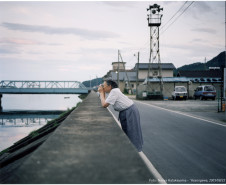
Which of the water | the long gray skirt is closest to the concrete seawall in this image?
the long gray skirt

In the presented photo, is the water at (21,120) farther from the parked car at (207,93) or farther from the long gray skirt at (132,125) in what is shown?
the parked car at (207,93)

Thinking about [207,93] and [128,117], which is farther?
[207,93]

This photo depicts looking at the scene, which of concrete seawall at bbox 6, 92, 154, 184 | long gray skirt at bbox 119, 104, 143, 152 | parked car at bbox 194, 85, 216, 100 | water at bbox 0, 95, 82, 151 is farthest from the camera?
parked car at bbox 194, 85, 216, 100

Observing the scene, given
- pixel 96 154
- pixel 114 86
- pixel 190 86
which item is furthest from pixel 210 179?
pixel 190 86

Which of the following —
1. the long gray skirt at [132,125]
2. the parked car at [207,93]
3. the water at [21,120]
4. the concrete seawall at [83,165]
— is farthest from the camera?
the parked car at [207,93]

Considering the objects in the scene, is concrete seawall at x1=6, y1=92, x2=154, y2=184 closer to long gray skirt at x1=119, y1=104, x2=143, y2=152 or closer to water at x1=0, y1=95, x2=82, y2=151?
long gray skirt at x1=119, y1=104, x2=143, y2=152

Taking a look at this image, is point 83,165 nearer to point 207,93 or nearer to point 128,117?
point 128,117

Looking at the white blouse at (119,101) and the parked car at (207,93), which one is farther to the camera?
the parked car at (207,93)

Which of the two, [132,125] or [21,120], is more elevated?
[132,125]

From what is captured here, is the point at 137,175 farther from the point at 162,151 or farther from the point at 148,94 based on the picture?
the point at 148,94

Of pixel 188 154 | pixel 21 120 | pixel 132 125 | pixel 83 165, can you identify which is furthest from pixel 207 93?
pixel 83 165

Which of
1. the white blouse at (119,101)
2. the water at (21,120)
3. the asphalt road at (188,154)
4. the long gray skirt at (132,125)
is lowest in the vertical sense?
the water at (21,120)

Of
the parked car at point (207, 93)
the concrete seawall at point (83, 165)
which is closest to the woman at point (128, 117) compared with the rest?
the concrete seawall at point (83, 165)

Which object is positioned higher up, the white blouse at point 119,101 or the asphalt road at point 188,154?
the white blouse at point 119,101
